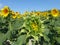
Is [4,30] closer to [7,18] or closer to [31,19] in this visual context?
[7,18]

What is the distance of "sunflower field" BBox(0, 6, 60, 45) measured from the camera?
10.4ft

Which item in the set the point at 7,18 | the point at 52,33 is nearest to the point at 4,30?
the point at 7,18

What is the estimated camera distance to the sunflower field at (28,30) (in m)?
3.16

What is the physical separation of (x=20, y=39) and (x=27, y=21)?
0.27 meters

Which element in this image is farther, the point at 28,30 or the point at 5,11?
the point at 5,11

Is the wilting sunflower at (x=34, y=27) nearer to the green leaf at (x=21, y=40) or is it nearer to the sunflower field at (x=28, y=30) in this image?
the sunflower field at (x=28, y=30)

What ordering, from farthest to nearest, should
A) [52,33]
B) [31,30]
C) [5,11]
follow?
[5,11] < [52,33] < [31,30]

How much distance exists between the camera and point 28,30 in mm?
3168

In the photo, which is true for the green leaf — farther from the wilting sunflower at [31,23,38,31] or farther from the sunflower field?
the wilting sunflower at [31,23,38,31]

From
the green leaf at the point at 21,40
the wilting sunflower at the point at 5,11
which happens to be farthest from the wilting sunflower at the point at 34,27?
the wilting sunflower at the point at 5,11

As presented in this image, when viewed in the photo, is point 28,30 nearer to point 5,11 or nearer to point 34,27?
point 34,27

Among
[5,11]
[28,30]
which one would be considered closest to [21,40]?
[28,30]

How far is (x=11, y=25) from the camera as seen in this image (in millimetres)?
4086

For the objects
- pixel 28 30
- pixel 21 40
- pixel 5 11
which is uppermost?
pixel 5 11
